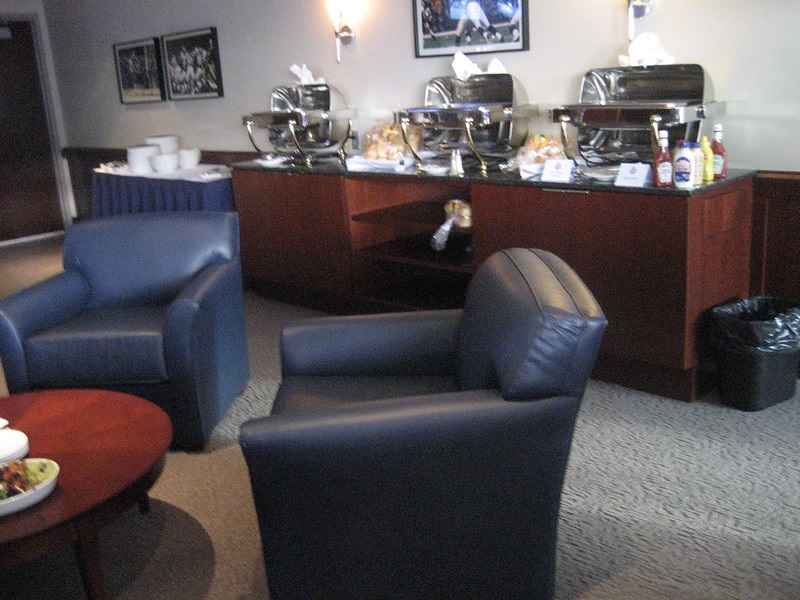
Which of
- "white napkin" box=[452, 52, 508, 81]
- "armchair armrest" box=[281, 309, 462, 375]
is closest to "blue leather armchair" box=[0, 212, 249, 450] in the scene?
"armchair armrest" box=[281, 309, 462, 375]

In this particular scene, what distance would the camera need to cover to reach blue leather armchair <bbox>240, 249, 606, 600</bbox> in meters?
1.72

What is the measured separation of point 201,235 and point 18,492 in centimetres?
167

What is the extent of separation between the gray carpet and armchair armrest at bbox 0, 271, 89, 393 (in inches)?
25.4

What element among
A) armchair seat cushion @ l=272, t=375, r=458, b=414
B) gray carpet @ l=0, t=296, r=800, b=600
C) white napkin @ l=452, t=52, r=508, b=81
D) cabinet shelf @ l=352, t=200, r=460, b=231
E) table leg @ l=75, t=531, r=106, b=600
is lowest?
gray carpet @ l=0, t=296, r=800, b=600

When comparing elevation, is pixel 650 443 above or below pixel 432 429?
below

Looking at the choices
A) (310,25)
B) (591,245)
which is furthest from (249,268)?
(591,245)

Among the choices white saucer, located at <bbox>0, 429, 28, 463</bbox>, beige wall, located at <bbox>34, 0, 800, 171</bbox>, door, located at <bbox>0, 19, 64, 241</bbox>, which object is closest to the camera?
white saucer, located at <bbox>0, 429, 28, 463</bbox>

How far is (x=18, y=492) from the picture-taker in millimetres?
1816

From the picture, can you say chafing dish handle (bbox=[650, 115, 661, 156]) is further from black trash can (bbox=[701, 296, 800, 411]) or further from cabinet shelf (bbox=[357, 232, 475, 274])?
cabinet shelf (bbox=[357, 232, 475, 274])

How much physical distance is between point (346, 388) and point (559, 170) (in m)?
1.50

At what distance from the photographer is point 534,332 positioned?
1.73m

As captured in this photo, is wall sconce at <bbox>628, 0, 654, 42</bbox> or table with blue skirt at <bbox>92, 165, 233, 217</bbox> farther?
table with blue skirt at <bbox>92, 165, 233, 217</bbox>

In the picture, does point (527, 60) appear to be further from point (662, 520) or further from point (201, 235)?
point (662, 520)

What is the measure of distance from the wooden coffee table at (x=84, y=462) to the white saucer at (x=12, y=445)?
0.12 ft
